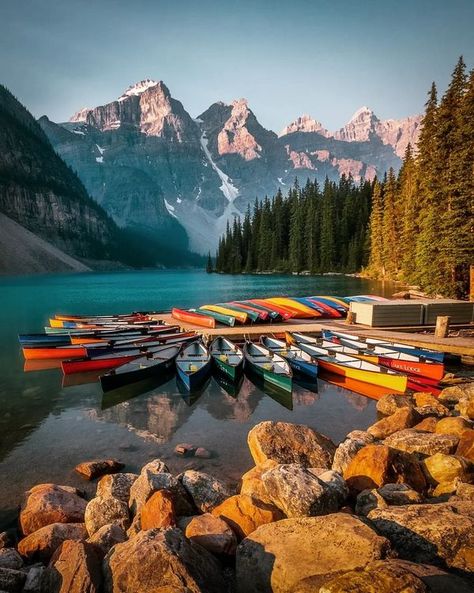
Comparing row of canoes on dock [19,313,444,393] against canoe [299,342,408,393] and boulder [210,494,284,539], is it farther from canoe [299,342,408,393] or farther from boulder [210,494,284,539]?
boulder [210,494,284,539]

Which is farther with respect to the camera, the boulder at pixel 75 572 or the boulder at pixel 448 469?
the boulder at pixel 448 469

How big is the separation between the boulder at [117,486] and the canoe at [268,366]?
9.89 m

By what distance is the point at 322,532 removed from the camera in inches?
220

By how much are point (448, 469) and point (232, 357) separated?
47.6 ft

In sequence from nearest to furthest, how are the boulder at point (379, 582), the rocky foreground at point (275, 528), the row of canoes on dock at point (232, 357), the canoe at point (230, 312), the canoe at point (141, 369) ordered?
the boulder at point (379, 582) → the rocky foreground at point (275, 528) → the row of canoes on dock at point (232, 357) → the canoe at point (141, 369) → the canoe at point (230, 312)

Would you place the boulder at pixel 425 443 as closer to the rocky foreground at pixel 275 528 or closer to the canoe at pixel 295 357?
the rocky foreground at pixel 275 528

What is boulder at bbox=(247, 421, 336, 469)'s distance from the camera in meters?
10.2

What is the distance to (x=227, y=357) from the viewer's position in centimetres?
2222

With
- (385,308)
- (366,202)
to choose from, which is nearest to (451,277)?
(385,308)

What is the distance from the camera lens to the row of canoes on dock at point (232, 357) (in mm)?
19109

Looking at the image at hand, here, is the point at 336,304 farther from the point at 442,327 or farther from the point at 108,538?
the point at 108,538

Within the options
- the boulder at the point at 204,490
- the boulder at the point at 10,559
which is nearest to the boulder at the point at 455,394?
the boulder at the point at 204,490

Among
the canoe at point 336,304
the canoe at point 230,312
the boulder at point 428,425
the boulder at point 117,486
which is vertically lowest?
the boulder at point 117,486

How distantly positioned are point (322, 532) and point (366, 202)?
119 meters
